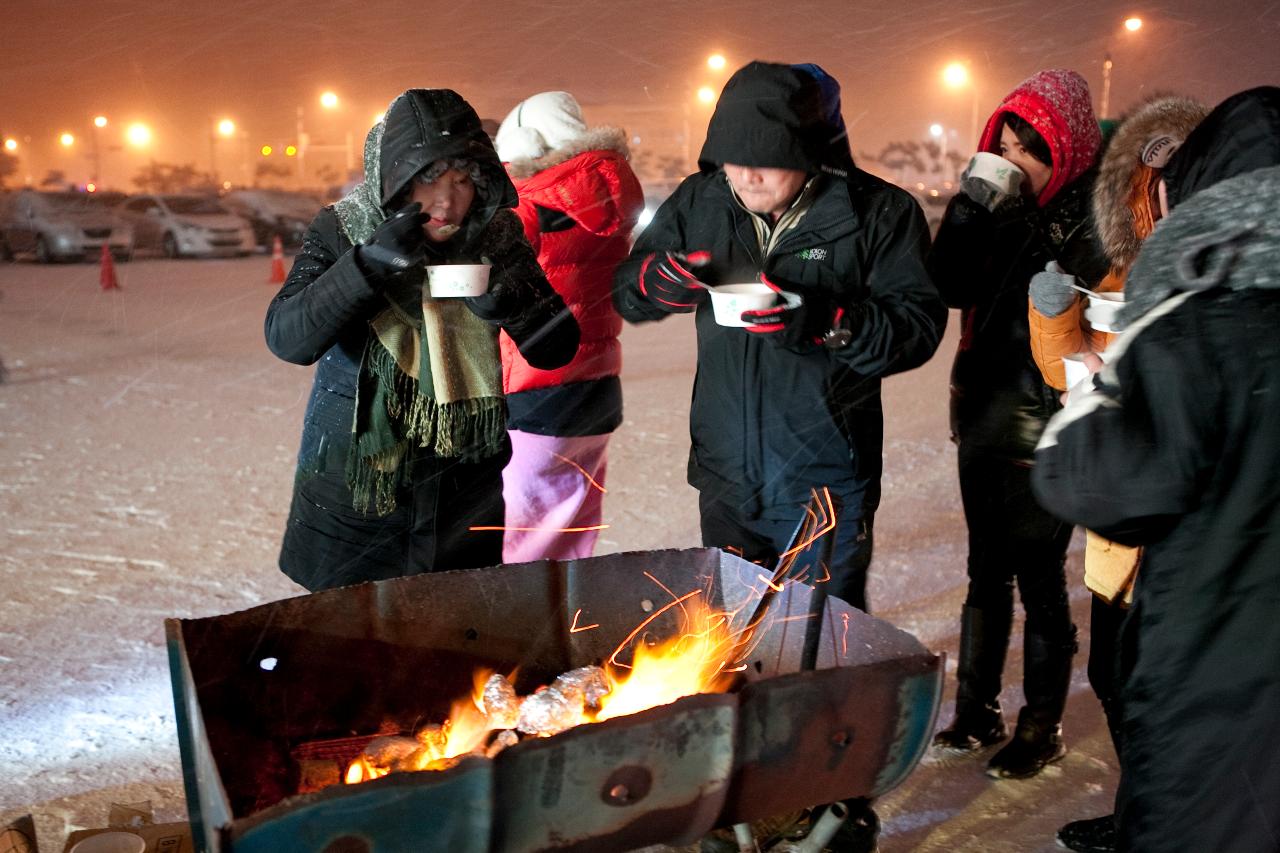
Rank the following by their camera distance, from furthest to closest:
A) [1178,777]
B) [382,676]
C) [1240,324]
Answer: [382,676]
[1178,777]
[1240,324]

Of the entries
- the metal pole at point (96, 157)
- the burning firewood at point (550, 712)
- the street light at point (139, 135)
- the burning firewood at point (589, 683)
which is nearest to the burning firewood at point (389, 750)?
the burning firewood at point (550, 712)

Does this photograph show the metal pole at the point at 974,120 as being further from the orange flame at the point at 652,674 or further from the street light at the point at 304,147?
the street light at the point at 304,147

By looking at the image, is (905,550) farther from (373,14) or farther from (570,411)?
→ (373,14)

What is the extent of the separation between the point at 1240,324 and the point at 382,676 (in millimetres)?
1888

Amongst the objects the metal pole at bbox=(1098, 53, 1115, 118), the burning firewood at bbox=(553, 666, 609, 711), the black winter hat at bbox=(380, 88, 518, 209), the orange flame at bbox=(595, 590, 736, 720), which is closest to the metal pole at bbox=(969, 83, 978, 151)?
the metal pole at bbox=(1098, 53, 1115, 118)

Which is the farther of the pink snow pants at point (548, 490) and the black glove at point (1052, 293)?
the pink snow pants at point (548, 490)

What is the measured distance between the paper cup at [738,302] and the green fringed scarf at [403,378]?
0.65 metres

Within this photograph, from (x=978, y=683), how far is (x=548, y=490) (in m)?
1.58

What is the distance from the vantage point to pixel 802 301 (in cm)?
256

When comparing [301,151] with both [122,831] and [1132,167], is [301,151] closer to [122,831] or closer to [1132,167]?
[1132,167]

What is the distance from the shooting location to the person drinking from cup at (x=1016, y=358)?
3150mm

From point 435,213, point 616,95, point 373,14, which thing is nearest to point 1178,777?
point 435,213

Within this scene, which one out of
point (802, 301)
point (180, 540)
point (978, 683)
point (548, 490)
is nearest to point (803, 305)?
point (802, 301)

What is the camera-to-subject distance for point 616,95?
40.1 feet
